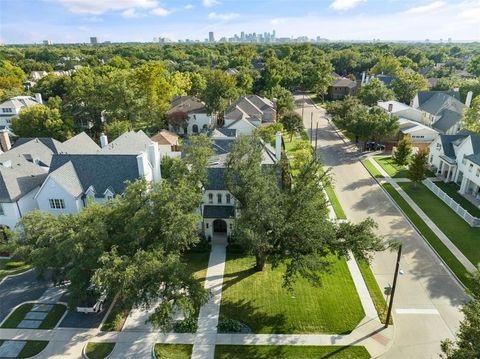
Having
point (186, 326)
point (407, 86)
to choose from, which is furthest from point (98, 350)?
point (407, 86)

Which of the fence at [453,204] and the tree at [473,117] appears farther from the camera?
the tree at [473,117]

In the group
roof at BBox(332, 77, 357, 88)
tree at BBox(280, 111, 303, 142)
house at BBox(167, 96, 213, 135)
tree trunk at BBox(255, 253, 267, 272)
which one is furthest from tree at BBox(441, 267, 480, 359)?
roof at BBox(332, 77, 357, 88)

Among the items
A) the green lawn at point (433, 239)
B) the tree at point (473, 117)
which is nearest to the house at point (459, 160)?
the green lawn at point (433, 239)

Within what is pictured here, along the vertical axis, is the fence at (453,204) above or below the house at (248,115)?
below

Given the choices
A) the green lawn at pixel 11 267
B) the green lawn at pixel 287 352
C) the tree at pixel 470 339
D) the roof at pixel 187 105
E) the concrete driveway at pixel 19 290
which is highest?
the roof at pixel 187 105

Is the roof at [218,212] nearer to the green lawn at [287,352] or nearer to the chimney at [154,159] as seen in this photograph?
the chimney at [154,159]

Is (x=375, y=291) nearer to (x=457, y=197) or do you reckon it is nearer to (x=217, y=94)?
(x=457, y=197)

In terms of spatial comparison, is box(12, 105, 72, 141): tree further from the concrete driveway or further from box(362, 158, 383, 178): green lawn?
box(362, 158, 383, 178): green lawn
